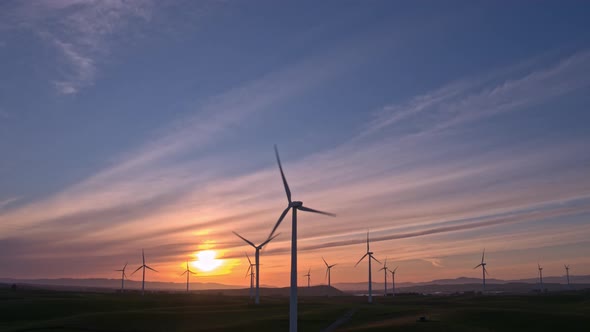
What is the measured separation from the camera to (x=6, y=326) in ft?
319

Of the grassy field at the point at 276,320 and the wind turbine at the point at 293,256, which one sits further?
the grassy field at the point at 276,320

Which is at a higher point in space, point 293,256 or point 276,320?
point 293,256

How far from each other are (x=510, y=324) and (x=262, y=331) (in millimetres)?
41070

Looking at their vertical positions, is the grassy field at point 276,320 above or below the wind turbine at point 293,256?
below

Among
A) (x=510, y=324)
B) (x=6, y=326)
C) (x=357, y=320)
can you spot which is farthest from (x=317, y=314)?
(x=6, y=326)

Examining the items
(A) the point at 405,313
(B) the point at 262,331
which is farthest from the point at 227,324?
(A) the point at 405,313

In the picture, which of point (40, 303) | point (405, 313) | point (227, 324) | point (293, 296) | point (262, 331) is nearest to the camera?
point (293, 296)

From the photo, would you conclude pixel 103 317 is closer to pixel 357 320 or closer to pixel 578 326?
pixel 357 320

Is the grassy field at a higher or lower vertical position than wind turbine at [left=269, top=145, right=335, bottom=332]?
lower

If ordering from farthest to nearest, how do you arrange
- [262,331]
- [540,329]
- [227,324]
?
[227,324] → [262,331] → [540,329]

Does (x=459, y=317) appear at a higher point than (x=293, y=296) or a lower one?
lower

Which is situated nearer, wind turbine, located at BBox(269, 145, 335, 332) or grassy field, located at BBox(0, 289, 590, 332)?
wind turbine, located at BBox(269, 145, 335, 332)

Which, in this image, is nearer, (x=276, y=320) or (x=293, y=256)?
(x=293, y=256)

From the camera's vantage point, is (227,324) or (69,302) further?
(69,302)
